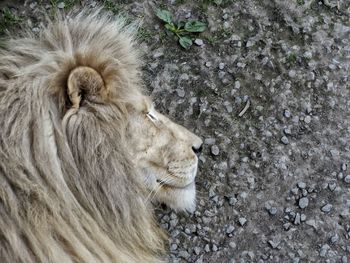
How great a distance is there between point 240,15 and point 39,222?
6.15 ft

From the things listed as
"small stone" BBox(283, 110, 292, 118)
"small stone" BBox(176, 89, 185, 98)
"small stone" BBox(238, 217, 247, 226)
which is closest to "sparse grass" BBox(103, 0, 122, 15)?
"small stone" BBox(176, 89, 185, 98)

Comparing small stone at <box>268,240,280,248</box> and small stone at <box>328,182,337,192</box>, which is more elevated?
small stone at <box>328,182,337,192</box>

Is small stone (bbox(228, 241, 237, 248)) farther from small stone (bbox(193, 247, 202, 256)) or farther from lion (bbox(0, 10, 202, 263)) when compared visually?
lion (bbox(0, 10, 202, 263))

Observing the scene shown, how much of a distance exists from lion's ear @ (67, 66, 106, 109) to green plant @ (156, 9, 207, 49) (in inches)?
52.5

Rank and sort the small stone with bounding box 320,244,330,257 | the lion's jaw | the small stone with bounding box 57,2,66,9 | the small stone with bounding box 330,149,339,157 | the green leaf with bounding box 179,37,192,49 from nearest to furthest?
1. the lion's jaw
2. the small stone with bounding box 320,244,330,257
3. the small stone with bounding box 330,149,339,157
4. the green leaf with bounding box 179,37,192,49
5. the small stone with bounding box 57,2,66,9

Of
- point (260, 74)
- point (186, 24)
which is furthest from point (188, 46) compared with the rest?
point (260, 74)

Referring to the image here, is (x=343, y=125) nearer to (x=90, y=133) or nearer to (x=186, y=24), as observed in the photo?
(x=186, y=24)

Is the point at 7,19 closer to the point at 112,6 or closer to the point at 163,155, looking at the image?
the point at 112,6

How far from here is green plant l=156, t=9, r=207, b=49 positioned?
3.82 metres

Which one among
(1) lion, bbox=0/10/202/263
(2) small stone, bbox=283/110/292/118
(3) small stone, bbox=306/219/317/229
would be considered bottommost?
(3) small stone, bbox=306/219/317/229

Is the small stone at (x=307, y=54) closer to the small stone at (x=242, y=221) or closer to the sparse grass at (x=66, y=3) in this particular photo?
the small stone at (x=242, y=221)

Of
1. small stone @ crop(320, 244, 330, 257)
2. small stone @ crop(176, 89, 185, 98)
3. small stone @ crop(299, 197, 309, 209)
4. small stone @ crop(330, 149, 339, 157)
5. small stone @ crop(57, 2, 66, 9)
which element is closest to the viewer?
small stone @ crop(320, 244, 330, 257)

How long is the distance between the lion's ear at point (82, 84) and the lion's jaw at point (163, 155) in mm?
212

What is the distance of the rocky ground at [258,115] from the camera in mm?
3377
